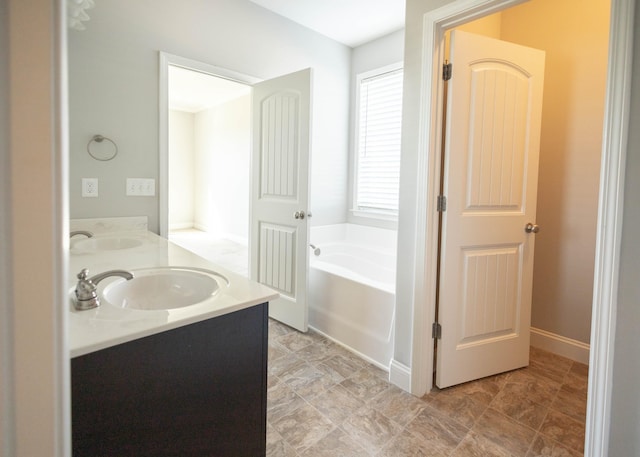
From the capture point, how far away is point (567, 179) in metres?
2.34

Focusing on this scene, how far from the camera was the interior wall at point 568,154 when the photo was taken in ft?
7.23

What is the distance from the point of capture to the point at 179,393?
2.92 ft

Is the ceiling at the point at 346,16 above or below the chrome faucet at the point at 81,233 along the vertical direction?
above

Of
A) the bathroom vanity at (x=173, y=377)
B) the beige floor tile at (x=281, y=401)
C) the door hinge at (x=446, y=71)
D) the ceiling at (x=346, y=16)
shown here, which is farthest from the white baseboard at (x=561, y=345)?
the ceiling at (x=346, y=16)

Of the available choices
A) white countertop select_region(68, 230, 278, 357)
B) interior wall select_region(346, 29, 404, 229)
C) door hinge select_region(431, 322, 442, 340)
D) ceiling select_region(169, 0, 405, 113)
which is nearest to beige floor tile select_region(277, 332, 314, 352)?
door hinge select_region(431, 322, 442, 340)

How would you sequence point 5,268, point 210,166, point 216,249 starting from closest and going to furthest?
point 5,268 < point 216,249 < point 210,166

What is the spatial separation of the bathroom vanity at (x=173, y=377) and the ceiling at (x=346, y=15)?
8.35ft

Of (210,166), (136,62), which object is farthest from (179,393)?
(210,166)

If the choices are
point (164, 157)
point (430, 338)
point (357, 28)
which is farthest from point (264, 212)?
point (357, 28)

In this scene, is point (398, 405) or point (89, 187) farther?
point (89, 187)

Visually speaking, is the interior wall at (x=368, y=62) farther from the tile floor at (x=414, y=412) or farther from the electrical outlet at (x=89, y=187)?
the electrical outlet at (x=89, y=187)

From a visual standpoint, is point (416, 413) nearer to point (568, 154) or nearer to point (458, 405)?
point (458, 405)

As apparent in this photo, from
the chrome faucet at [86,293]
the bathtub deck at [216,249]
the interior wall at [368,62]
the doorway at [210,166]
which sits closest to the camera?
the chrome faucet at [86,293]

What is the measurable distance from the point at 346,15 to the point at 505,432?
3137 mm
